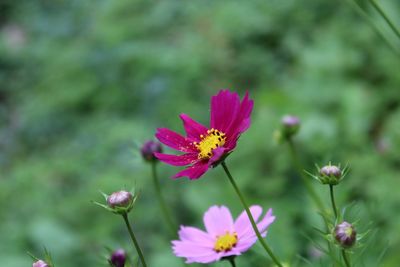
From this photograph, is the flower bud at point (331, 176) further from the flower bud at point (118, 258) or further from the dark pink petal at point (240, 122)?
the flower bud at point (118, 258)

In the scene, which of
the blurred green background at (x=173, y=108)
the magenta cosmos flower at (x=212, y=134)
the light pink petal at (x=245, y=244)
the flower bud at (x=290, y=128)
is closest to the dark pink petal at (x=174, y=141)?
the magenta cosmos flower at (x=212, y=134)

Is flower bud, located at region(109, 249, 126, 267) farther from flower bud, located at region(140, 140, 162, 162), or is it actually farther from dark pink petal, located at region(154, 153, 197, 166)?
flower bud, located at region(140, 140, 162, 162)

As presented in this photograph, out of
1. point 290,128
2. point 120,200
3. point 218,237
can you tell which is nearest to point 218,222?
point 218,237

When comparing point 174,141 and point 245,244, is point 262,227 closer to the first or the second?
point 245,244

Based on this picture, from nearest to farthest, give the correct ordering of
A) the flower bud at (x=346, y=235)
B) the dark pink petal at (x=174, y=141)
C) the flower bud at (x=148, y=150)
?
the flower bud at (x=346, y=235) → the dark pink petal at (x=174, y=141) → the flower bud at (x=148, y=150)

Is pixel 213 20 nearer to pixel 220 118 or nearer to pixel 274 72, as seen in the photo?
pixel 274 72

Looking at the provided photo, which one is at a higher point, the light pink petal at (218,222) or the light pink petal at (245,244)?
the light pink petal at (218,222)
